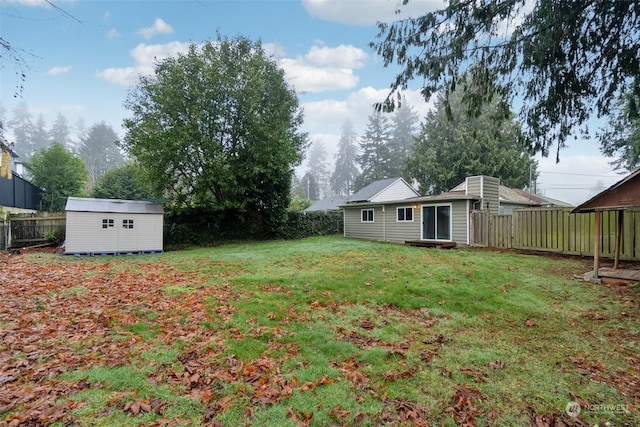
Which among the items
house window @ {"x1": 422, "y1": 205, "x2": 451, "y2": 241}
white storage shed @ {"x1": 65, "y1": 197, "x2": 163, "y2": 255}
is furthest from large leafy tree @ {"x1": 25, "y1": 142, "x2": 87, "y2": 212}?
house window @ {"x1": 422, "y1": 205, "x2": 451, "y2": 241}

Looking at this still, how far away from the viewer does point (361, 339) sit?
A: 3805 mm

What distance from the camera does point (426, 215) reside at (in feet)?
49.2

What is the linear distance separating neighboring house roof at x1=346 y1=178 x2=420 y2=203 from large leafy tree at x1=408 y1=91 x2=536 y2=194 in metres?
5.94

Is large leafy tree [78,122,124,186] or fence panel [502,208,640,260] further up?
large leafy tree [78,122,124,186]

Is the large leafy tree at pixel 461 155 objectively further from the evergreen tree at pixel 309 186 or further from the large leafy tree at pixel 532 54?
the evergreen tree at pixel 309 186

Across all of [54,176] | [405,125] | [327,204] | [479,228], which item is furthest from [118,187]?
[405,125]

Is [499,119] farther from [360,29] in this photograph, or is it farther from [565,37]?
[360,29]

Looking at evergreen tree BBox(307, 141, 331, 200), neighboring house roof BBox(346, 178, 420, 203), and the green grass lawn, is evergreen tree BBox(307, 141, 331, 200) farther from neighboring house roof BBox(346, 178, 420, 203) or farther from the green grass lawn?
the green grass lawn

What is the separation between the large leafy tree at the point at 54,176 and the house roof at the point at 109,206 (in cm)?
1166

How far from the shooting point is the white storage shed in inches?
488

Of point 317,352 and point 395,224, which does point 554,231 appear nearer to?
point 395,224

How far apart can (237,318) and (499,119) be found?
5673 millimetres

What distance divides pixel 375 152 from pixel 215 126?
31.0 meters

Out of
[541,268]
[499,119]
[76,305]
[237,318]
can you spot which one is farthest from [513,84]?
[76,305]
